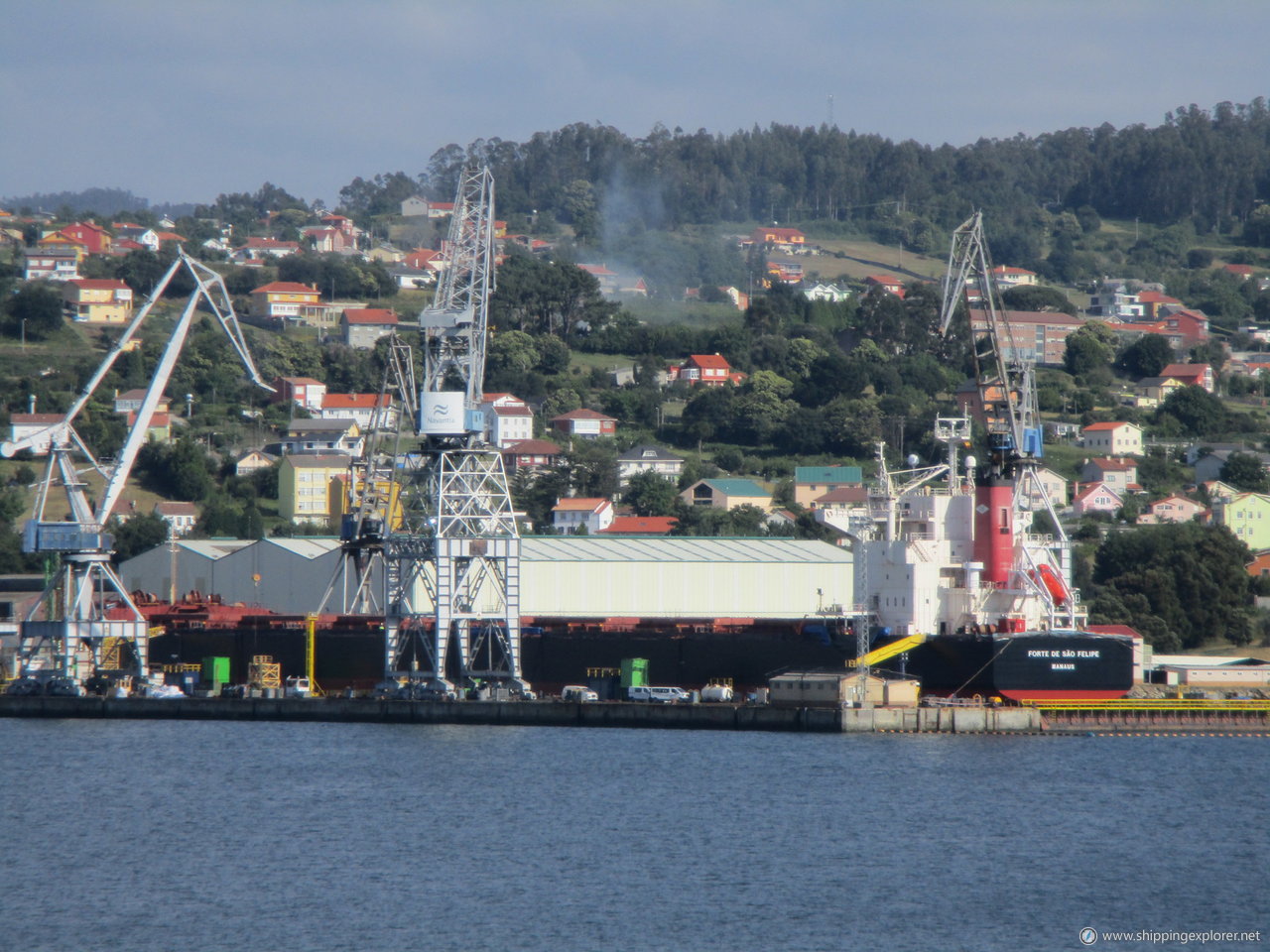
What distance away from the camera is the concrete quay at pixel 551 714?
50.2m

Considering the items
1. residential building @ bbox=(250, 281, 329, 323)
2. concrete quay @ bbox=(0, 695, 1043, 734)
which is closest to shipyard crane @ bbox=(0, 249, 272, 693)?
concrete quay @ bbox=(0, 695, 1043, 734)

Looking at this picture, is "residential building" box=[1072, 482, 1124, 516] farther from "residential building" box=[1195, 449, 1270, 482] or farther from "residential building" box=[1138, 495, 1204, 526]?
"residential building" box=[1195, 449, 1270, 482]

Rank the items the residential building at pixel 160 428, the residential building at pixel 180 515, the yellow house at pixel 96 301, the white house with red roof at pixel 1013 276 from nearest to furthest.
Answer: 1. the residential building at pixel 180 515
2. the residential building at pixel 160 428
3. the yellow house at pixel 96 301
4. the white house with red roof at pixel 1013 276

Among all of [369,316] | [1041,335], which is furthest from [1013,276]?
[369,316]

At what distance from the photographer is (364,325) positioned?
14425 cm

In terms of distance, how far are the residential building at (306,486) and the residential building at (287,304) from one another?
45.7 meters

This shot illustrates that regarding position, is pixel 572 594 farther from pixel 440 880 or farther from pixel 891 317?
pixel 891 317

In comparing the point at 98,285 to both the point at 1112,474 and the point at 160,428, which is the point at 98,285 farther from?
the point at 1112,474

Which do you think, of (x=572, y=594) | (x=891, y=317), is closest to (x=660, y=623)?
(x=572, y=594)

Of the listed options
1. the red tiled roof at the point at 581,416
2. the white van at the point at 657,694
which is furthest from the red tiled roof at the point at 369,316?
the white van at the point at 657,694

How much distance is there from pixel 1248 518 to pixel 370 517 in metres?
56.8

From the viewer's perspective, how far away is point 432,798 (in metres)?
40.2

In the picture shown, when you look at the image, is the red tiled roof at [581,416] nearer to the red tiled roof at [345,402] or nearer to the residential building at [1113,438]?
the red tiled roof at [345,402]

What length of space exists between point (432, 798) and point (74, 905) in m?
11.0
